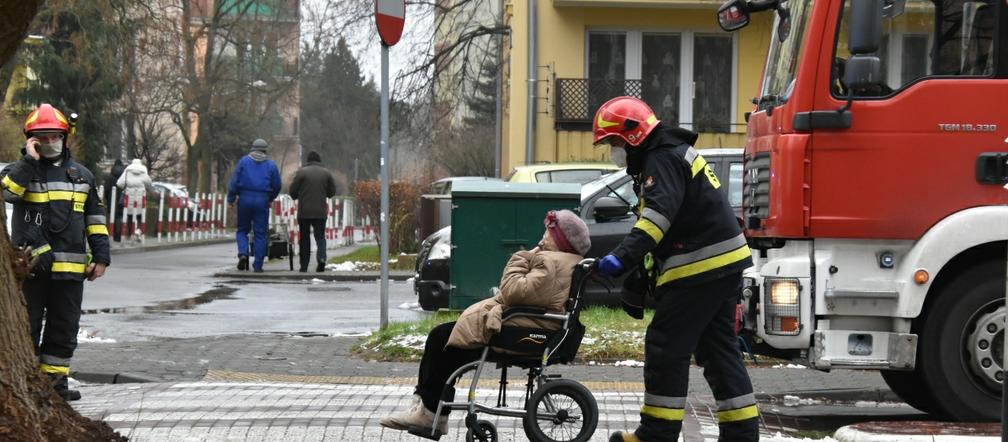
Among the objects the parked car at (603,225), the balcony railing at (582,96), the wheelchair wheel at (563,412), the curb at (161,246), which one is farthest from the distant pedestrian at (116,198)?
the wheelchair wheel at (563,412)

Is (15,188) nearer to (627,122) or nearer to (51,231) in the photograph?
(51,231)

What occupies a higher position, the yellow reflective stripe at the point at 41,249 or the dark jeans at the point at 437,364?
the yellow reflective stripe at the point at 41,249

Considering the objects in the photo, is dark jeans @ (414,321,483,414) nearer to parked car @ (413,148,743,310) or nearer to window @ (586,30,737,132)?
parked car @ (413,148,743,310)

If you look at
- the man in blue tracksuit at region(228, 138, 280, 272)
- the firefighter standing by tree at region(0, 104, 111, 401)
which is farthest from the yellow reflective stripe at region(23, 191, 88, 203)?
the man in blue tracksuit at region(228, 138, 280, 272)

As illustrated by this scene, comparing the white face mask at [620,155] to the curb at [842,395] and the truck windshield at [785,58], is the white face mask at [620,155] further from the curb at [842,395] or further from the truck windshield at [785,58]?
the curb at [842,395]

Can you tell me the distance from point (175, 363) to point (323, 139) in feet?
284

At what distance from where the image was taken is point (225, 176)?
236 ft

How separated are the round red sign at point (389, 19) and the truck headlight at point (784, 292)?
4.49 metres

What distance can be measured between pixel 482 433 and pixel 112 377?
3.99 meters

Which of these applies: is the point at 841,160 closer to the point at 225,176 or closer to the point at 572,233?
the point at 572,233

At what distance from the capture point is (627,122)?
21.3 ft

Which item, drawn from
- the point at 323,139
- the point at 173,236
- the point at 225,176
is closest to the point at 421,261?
the point at 173,236

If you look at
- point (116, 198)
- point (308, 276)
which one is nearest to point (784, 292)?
point (308, 276)

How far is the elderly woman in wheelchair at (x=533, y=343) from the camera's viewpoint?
21.9 feet
